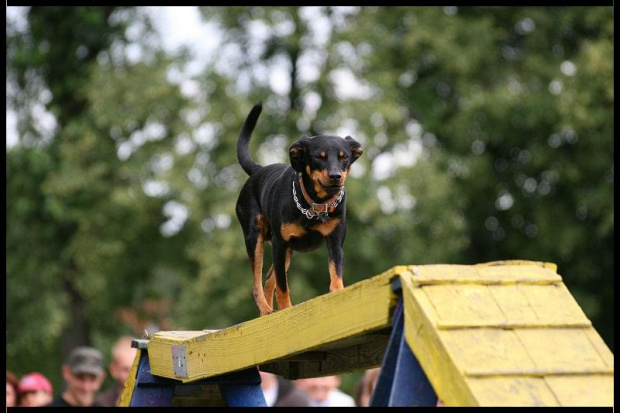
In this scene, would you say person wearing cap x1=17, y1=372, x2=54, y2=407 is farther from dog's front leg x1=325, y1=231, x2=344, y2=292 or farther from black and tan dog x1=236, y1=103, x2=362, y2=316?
dog's front leg x1=325, y1=231, x2=344, y2=292

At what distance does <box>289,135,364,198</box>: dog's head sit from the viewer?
201 inches

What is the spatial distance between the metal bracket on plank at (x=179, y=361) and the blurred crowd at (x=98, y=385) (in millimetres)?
2949

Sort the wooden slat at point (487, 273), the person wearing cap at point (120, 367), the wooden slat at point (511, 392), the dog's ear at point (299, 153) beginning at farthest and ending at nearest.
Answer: the person wearing cap at point (120, 367), the dog's ear at point (299, 153), the wooden slat at point (487, 273), the wooden slat at point (511, 392)

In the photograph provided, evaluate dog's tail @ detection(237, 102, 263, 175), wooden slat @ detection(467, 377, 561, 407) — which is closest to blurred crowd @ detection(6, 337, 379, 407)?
dog's tail @ detection(237, 102, 263, 175)

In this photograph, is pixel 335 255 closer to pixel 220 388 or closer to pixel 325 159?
pixel 325 159

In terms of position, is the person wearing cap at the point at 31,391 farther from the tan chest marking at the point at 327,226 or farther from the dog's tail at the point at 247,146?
the tan chest marking at the point at 327,226

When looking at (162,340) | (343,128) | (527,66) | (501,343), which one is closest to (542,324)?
(501,343)

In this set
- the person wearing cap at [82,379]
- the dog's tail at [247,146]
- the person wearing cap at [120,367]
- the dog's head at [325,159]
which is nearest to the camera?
the dog's head at [325,159]

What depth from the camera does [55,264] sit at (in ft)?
77.7

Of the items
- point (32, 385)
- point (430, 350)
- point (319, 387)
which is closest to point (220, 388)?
point (430, 350)

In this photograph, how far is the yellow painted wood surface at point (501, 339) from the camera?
3.68 m

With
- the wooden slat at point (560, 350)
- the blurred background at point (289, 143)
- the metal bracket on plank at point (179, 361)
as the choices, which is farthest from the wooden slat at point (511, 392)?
the blurred background at point (289, 143)

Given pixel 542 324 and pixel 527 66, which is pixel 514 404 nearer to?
pixel 542 324

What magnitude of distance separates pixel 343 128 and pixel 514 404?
1785cm
